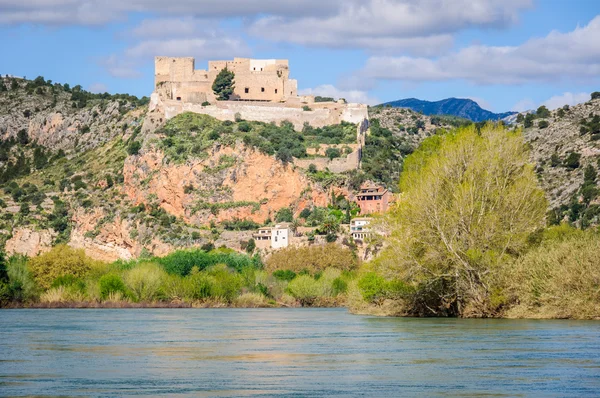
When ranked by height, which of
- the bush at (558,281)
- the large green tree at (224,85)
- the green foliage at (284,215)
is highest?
the large green tree at (224,85)

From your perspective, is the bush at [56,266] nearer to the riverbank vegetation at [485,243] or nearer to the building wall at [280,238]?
the building wall at [280,238]

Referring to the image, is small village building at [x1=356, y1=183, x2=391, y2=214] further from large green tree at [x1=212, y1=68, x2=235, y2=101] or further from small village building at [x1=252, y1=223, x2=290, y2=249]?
large green tree at [x1=212, y1=68, x2=235, y2=101]

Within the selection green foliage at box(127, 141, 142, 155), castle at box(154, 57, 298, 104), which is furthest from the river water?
castle at box(154, 57, 298, 104)

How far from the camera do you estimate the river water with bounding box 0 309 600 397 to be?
25750 millimetres

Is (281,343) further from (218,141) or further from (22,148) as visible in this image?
(22,148)

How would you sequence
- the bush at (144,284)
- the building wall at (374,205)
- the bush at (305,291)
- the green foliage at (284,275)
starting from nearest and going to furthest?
the bush at (144,284)
the bush at (305,291)
the green foliage at (284,275)
the building wall at (374,205)

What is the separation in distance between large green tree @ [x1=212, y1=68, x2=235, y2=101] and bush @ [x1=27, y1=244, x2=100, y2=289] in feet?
152

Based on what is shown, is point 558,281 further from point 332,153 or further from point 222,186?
point 332,153

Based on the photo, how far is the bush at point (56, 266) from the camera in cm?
7700

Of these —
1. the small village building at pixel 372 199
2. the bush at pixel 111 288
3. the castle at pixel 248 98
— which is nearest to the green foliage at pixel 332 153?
the castle at pixel 248 98

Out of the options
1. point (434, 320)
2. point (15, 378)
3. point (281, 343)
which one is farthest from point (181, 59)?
point (15, 378)

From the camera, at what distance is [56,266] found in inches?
3059

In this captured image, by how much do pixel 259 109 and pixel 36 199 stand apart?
89.3 ft

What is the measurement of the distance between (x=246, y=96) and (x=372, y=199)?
76.5 ft
